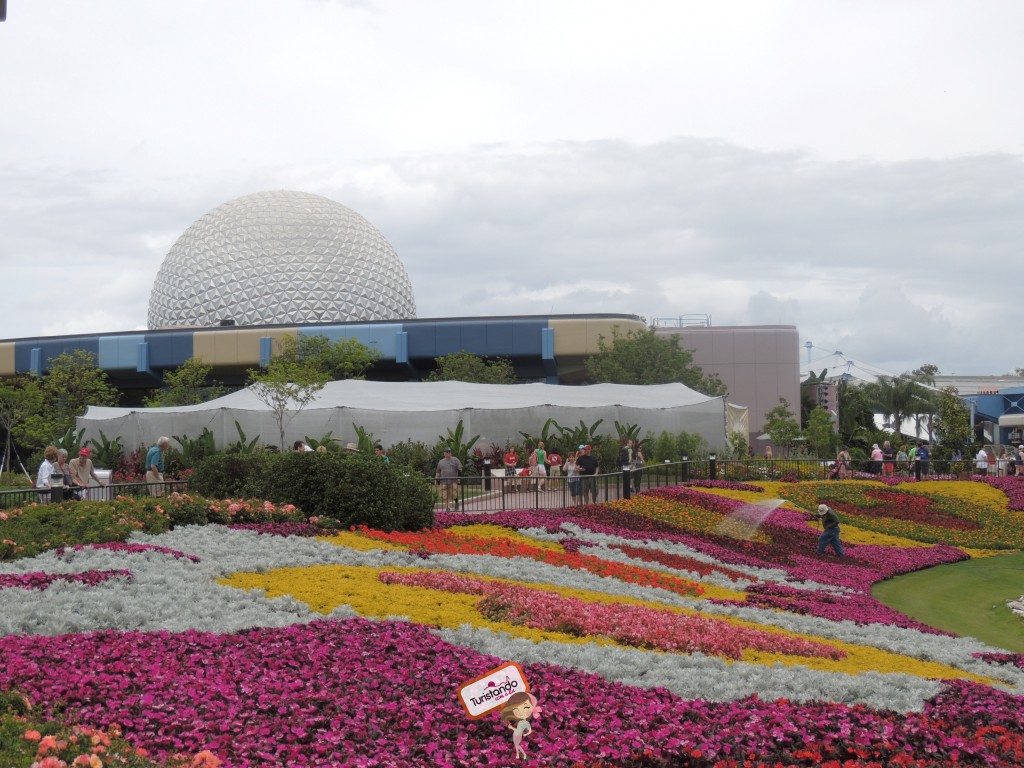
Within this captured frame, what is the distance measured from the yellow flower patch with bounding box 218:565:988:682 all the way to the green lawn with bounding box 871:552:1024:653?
408 centimetres

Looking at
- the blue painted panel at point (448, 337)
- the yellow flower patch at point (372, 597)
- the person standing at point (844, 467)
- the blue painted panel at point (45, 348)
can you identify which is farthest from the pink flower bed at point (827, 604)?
the blue painted panel at point (45, 348)

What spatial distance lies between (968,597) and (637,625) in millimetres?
9307

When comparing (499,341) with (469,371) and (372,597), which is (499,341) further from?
(372,597)

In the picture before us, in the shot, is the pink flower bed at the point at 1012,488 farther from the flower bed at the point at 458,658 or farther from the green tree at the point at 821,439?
the flower bed at the point at 458,658

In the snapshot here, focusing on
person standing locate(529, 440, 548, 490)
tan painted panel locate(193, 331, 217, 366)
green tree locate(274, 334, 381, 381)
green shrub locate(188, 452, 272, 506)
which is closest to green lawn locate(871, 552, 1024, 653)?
person standing locate(529, 440, 548, 490)

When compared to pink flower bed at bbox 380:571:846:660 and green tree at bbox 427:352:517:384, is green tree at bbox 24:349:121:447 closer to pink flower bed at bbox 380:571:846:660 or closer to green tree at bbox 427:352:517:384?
green tree at bbox 427:352:517:384

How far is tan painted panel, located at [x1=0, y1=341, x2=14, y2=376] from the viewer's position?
5559 cm

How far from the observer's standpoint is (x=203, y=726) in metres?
5.75

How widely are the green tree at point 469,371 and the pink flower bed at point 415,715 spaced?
39.0 metres

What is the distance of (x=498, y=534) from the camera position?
16031 mm

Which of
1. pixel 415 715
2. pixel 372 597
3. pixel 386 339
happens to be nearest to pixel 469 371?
pixel 386 339

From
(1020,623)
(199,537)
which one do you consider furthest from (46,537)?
(1020,623)

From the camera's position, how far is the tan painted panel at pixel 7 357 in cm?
5559

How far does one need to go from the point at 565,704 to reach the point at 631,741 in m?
0.69
